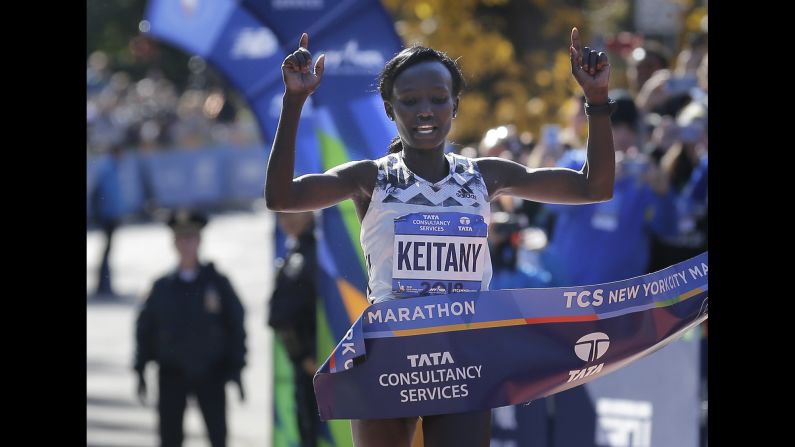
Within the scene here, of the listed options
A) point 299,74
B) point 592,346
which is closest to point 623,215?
point 592,346

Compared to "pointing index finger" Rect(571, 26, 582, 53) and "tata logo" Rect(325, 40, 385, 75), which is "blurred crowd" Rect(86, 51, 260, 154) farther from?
"pointing index finger" Rect(571, 26, 582, 53)

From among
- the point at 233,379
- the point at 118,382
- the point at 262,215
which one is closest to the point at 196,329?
the point at 233,379

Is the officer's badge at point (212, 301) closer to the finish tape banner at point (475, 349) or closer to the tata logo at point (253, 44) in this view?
the tata logo at point (253, 44)

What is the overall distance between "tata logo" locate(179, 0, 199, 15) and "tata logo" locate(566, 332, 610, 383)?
3.85 m

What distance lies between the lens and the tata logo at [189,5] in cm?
766

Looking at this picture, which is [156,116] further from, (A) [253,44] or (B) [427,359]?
(B) [427,359]

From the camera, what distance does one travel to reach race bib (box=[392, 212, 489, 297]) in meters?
4.55

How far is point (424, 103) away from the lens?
4566mm

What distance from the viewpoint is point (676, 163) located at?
8570 mm

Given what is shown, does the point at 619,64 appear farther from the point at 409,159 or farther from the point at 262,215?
the point at 262,215

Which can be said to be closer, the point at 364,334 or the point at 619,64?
the point at 364,334

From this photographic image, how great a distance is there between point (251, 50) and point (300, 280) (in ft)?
4.41

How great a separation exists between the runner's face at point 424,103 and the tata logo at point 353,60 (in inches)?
97.5

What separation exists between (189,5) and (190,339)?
188 centimetres
